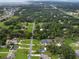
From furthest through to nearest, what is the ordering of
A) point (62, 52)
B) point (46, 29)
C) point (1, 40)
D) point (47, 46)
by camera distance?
point (46, 29) < point (1, 40) < point (47, 46) < point (62, 52)

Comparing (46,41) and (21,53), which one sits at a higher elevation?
(21,53)

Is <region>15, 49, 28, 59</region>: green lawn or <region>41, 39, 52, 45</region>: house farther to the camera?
<region>41, 39, 52, 45</region>: house

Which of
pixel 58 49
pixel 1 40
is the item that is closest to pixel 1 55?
pixel 1 40

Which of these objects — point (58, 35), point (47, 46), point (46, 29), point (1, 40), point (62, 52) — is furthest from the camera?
point (46, 29)

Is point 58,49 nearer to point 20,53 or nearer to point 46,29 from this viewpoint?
point 20,53

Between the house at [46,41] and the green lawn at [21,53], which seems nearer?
the green lawn at [21,53]

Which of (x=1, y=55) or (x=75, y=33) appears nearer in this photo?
(x=1, y=55)

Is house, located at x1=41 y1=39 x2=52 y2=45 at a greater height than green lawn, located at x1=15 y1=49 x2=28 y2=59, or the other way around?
green lawn, located at x1=15 y1=49 x2=28 y2=59

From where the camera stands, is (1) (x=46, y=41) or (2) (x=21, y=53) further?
(1) (x=46, y=41)

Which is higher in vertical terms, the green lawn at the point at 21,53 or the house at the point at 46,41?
the green lawn at the point at 21,53
